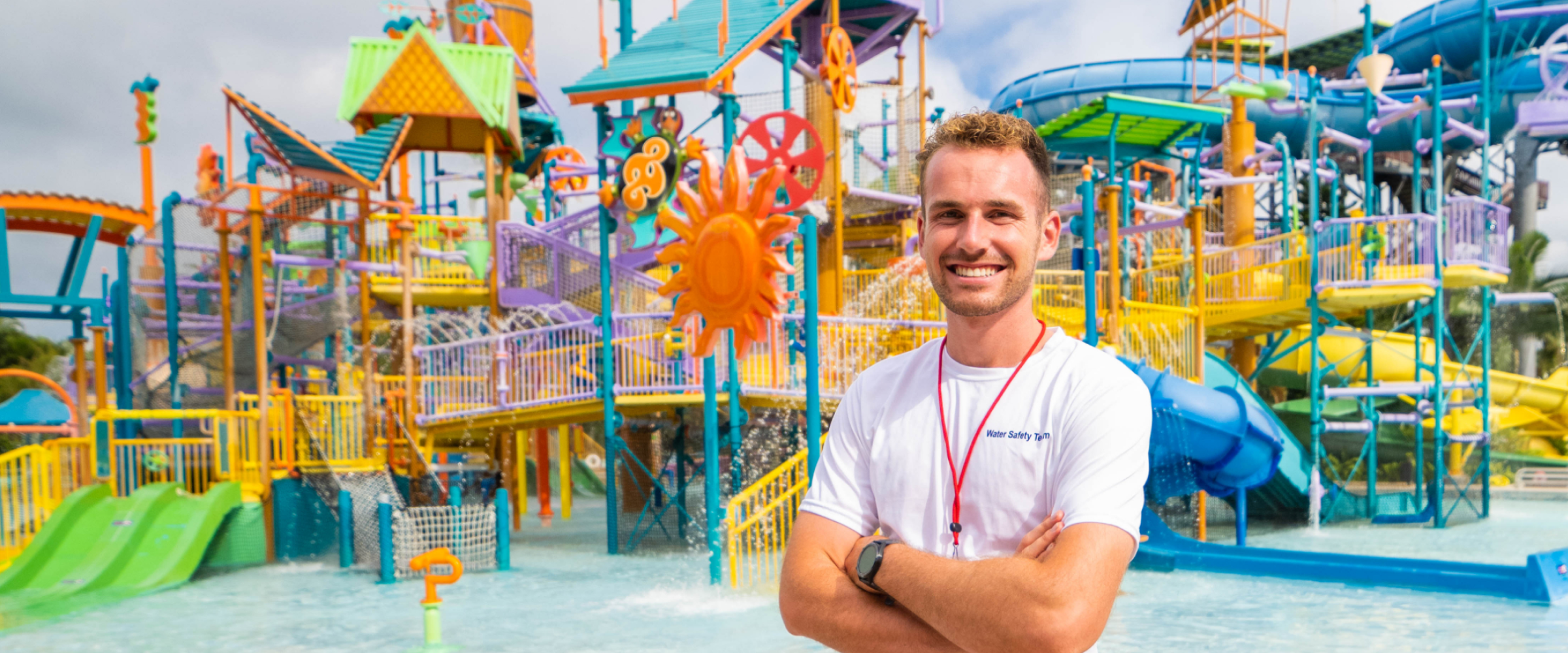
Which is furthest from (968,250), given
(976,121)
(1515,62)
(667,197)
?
(1515,62)

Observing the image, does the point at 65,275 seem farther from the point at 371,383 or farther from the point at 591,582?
the point at 591,582

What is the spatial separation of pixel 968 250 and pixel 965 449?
0.33 metres

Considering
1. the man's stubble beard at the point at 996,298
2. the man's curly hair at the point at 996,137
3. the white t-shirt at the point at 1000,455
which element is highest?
the man's curly hair at the point at 996,137

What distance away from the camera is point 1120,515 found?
1693 millimetres

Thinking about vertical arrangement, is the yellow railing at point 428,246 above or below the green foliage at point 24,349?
above

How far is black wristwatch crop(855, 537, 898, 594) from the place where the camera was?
1761mm

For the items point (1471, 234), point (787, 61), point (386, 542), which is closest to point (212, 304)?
point (386, 542)

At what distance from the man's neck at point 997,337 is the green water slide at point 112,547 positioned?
1123cm

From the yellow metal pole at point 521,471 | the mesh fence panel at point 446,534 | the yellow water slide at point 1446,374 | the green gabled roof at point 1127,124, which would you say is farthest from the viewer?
the yellow metal pole at point 521,471

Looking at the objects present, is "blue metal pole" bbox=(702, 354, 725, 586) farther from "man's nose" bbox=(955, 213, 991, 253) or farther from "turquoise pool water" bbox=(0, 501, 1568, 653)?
"man's nose" bbox=(955, 213, 991, 253)

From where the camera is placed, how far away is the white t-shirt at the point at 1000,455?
172 cm

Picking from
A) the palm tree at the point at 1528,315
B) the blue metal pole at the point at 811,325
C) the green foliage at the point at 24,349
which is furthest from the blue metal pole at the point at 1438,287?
the green foliage at the point at 24,349

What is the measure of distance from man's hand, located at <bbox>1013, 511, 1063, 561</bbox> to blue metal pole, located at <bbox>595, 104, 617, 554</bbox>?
11.5 metres

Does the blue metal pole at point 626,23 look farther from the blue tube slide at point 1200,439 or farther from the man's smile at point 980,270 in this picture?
the man's smile at point 980,270
